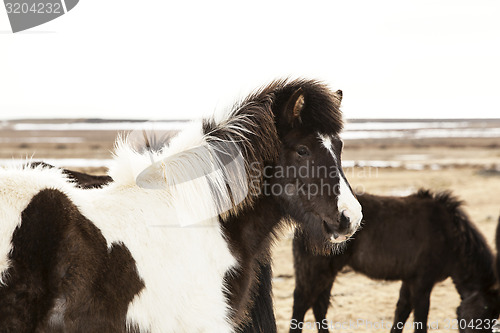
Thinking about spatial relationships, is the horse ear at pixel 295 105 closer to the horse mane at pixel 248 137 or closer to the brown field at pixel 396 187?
the horse mane at pixel 248 137

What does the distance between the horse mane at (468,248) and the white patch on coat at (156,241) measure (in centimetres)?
397

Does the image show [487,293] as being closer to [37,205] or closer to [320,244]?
[320,244]

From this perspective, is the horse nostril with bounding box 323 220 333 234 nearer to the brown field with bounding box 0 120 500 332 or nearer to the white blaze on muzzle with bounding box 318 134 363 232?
the white blaze on muzzle with bounding box 318 134 363 232

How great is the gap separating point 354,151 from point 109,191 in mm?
25156

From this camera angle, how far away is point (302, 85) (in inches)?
104

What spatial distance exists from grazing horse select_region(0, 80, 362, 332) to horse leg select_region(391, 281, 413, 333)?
337 cm

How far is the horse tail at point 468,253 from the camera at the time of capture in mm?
5213

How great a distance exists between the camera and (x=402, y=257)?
560 centimetres

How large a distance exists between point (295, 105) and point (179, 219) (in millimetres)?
907

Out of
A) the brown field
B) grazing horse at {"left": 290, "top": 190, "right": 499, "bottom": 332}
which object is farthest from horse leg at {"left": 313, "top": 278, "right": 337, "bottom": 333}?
the brown field

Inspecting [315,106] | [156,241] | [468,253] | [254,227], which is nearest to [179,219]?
[156,241]

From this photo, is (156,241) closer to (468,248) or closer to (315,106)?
(315,106)

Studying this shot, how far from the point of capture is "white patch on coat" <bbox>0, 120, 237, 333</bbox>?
222 cm

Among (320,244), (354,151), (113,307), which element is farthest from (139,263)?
(354,151)
